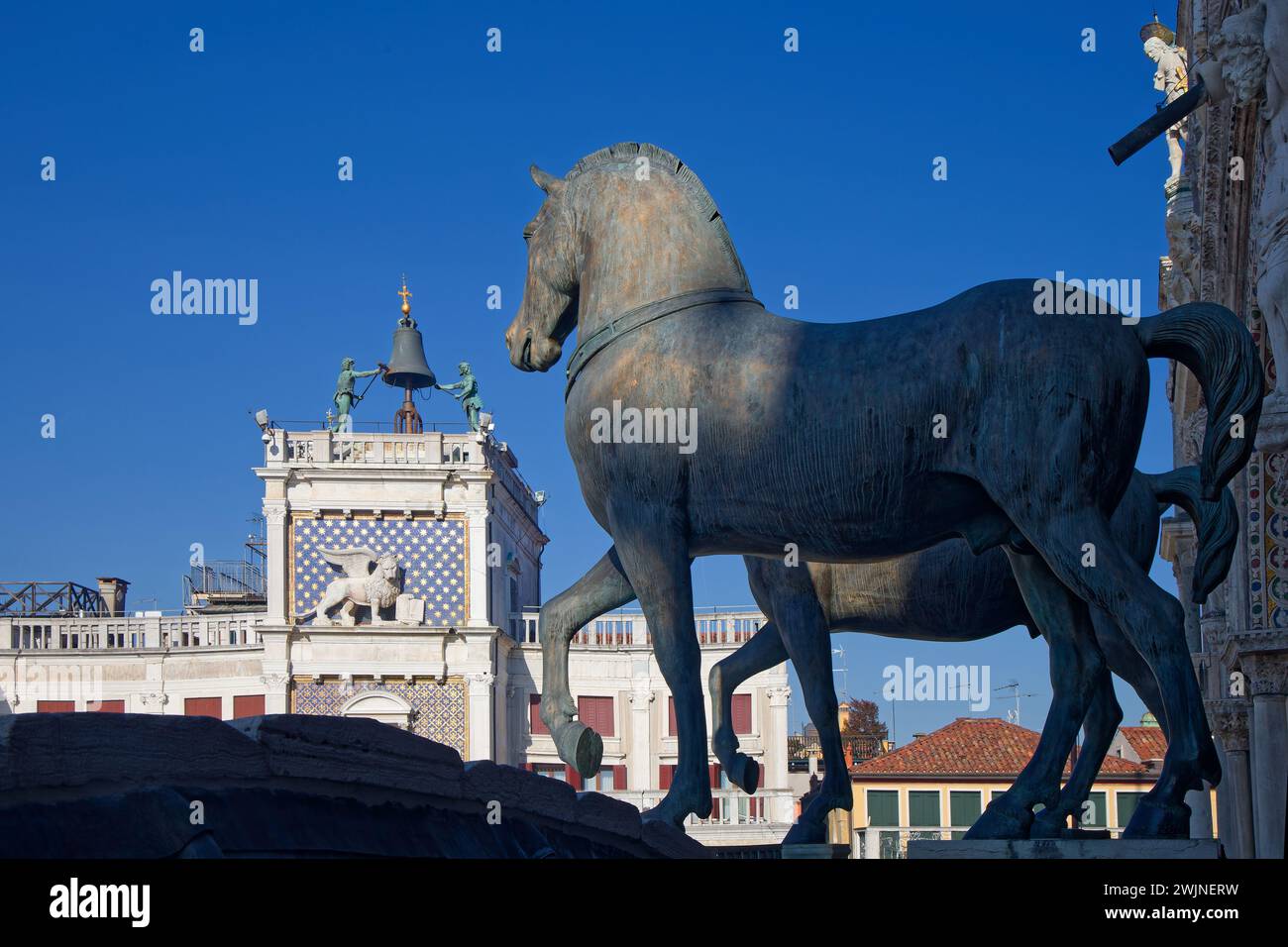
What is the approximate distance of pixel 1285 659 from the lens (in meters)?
12.4

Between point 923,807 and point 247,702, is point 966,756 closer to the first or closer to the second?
point 923,807

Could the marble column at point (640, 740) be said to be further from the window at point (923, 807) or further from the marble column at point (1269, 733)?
the marble column at point (1269, 733)

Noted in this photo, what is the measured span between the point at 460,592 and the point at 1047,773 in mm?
41945

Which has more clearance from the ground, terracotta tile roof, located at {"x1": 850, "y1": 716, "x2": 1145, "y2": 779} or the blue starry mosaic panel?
the blue starry mosaic panel

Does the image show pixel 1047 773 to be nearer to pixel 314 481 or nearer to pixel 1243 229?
pixel 1243 229

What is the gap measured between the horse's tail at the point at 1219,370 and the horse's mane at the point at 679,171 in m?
1.65

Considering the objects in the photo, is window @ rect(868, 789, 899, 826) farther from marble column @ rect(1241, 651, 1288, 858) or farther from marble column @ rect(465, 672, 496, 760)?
marble column @ rect(1241, 651, 1288, 858)

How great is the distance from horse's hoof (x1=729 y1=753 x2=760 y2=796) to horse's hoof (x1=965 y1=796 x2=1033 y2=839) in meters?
1.34

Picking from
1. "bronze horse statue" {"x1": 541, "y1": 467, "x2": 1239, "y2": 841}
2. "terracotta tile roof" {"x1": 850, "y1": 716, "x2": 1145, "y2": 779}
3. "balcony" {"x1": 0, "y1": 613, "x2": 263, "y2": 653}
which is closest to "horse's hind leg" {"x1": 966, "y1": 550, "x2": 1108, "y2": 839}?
"bronze horse statue" {"x1": 541, "y1": 467, "x2": 1239, "y2": 841}

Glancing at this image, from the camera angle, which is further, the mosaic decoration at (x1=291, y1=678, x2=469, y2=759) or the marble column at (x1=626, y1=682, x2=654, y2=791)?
the marble column at (x1=626, y1=682, x2=654, y2=791)

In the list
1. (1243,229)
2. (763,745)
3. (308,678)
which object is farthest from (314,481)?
(1243,229)

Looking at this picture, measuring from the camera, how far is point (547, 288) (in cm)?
675

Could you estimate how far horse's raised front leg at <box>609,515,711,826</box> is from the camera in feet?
19.6

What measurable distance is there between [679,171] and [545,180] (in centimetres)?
63
